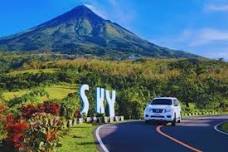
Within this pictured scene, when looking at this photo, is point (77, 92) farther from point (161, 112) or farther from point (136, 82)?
point (136, 82)

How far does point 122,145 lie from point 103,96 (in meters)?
22.9

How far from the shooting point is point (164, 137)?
85.3 ft

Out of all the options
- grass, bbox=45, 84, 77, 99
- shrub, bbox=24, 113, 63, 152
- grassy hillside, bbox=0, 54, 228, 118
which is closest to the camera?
shrub, bbox=24, 113, 63, 152

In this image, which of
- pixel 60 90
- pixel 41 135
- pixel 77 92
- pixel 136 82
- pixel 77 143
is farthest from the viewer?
pixel 136 82

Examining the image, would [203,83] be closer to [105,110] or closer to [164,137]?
[105,110]

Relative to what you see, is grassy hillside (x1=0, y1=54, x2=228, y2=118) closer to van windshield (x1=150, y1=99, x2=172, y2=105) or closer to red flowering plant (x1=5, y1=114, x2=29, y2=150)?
van windshield (x1=150, y1=99, x2=172, y2=105)

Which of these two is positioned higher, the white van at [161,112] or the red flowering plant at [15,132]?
the white van at [161,112]

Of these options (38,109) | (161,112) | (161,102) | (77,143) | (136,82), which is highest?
(136,82)

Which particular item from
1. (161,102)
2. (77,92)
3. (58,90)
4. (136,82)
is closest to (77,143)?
(161,102)


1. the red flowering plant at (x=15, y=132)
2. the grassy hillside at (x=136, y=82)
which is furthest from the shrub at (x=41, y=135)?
the grassy hillside at (x=136, y=82)

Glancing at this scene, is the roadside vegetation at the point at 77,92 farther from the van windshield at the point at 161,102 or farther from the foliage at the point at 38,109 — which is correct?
the van windshield at the point at 161,102

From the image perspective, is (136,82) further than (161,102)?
Yes

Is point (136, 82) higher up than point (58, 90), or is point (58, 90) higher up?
point (136, 82)

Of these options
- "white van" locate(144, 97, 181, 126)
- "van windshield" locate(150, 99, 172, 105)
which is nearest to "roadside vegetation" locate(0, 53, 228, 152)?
"white van" locate(144, 97, 181, 126)
